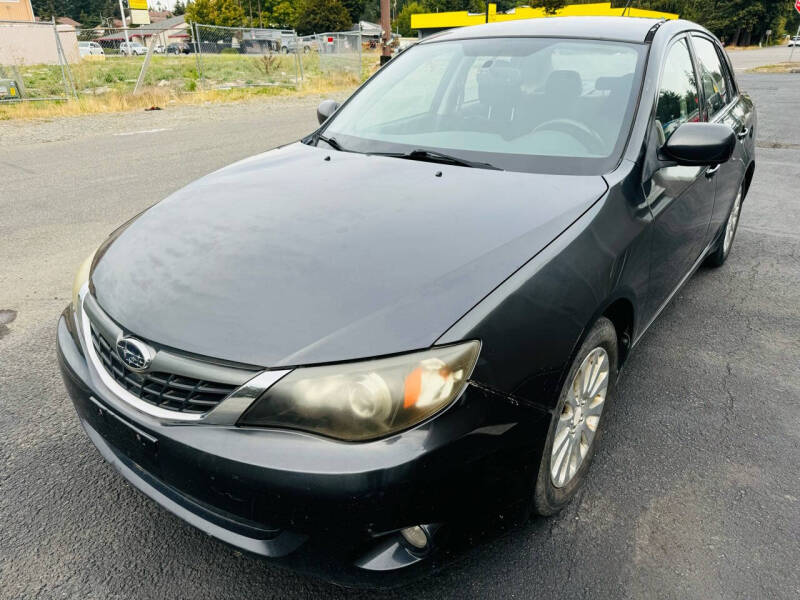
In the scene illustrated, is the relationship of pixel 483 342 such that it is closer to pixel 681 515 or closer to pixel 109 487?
pixel 681 515

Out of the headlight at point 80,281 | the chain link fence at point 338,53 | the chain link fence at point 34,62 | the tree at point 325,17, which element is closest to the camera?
the headlight at point 80,281

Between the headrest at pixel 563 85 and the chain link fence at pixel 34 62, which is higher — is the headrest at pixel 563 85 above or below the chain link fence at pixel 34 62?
above

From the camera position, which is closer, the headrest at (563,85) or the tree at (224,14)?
the headrest at (563,85)

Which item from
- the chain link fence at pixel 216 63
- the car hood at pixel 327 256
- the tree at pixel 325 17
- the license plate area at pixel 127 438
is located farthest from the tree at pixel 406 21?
the license plate area at pixel 127 438

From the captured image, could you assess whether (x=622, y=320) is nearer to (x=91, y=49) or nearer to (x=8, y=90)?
(x=8, y=90)

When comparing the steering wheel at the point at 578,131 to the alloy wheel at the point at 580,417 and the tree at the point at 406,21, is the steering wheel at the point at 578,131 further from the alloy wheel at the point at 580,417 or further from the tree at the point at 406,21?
the tree at the point at 406,21

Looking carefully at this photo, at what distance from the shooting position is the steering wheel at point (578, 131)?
245cm

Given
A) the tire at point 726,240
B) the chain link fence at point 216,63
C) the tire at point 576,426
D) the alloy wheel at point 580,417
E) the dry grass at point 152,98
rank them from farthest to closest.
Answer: the chain link fence at point 216,63 < the dry grass at point 152,98 < the tire at point 726,240 < the alloy wheel at point 580,417 < the tire at point 576,426

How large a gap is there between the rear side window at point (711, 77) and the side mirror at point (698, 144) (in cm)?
110

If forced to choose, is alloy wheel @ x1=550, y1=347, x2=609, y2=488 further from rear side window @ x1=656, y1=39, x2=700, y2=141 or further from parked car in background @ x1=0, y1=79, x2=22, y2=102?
parked car in background @ x1=0, y1=79, x2=22, y2=102

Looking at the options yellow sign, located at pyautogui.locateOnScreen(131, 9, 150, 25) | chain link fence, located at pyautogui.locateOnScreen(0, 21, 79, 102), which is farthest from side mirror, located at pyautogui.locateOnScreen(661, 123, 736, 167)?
yellow sign, located at pyautogui.locateOnScreen(131, 9, 150, 25)

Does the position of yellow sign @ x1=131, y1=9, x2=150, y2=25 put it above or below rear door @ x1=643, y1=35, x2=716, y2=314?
above

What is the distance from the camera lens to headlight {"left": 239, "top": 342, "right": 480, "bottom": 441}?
1477mm

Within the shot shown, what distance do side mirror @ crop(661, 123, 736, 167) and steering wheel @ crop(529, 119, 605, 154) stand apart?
0.28 meters
